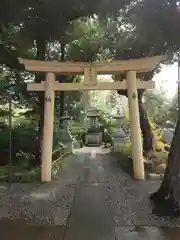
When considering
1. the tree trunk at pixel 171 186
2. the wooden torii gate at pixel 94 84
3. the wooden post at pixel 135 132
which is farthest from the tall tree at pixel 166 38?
the wooden post at pixel 135 132

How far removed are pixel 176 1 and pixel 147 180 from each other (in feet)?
16.2

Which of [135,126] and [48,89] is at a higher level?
[48,89]

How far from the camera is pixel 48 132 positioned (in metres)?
9.93

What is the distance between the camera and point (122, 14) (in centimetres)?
1123

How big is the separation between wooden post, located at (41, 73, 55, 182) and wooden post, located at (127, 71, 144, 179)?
7.66 feet

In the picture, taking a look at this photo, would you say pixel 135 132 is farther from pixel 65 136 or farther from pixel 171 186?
pixel 65 136

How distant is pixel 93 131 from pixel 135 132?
42.1ft

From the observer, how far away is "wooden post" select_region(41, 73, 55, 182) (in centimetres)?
980

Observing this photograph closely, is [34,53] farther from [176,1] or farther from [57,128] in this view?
[176,1]

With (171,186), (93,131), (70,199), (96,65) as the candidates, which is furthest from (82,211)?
(93,131)

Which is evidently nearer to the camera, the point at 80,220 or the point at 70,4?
the point at 80,220

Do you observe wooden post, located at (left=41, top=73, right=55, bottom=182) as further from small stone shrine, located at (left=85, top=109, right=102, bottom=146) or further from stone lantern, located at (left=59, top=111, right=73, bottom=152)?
small stone shrine, located at (left=85, top=109, right=102, bottom=146)

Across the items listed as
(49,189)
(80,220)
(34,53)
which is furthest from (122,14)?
(80,220)

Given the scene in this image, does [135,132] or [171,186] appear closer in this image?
[171,186]
